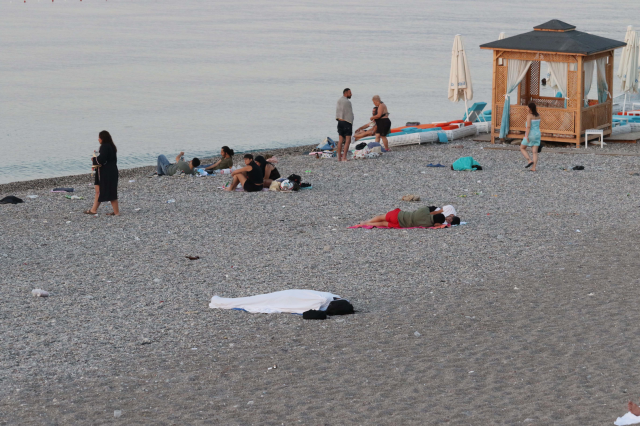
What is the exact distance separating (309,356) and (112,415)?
6.06ft

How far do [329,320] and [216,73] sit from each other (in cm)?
4527

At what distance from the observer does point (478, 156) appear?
19.5 meters

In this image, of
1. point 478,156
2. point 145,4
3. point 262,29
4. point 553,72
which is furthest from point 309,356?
point 145,4

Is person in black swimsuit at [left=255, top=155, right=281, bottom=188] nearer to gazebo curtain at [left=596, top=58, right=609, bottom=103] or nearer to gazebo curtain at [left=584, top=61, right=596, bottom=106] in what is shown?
gazebo curtain at [left=584, top=61, right=596, bottom=106]

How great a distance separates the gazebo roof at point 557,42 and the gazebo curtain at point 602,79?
0.49 metres

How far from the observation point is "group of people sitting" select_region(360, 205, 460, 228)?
1216cm

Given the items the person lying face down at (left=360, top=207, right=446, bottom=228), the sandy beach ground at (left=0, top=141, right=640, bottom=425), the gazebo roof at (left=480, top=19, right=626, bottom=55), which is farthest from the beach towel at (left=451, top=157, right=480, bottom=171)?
the person lying face down at (left=360, top=207, right=446, bottom=228)

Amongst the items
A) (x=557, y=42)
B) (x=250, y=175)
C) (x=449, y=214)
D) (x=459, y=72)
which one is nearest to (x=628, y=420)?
(x=449, y=214)

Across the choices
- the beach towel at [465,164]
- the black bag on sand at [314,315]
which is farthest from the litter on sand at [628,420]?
the beach towel at [465,164]

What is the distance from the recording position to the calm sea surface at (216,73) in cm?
3222

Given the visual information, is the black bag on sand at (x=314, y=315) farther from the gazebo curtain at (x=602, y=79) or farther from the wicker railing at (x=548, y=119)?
the gazebo curtain at (x=602, y=79)

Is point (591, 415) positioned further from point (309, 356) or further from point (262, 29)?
point (262, 29)

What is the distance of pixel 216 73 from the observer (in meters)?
51.7

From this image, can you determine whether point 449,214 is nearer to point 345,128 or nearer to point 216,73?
point 345,128
